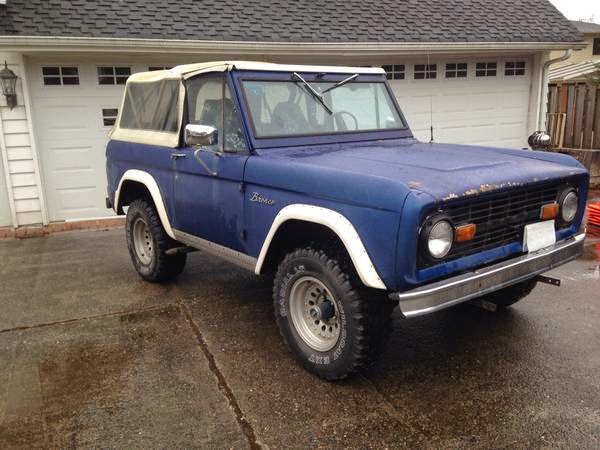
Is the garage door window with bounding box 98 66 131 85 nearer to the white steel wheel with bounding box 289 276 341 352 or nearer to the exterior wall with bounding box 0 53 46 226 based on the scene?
the exterior wall with bounding box 0 53 46 226

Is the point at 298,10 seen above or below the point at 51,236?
above

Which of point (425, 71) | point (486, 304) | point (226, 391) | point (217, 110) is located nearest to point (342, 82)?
point (217, 110)

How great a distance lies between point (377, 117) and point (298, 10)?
18.1 feet

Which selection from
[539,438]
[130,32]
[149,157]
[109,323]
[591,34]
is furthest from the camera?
[591,34]

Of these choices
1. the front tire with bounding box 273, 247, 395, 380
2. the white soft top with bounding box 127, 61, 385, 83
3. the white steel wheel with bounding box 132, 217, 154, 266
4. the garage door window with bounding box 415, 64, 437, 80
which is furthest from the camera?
the garage door window with bounding box 415, 64, 437, 80

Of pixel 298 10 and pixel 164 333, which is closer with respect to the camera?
pixel 164 333

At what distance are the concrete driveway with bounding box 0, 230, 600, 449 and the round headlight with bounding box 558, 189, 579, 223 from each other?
3.17 ft

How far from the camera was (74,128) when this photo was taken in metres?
7.96

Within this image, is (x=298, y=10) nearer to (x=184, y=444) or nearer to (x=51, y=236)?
(x=51, y=236)

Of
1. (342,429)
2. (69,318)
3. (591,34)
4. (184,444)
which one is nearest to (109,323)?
(69,318)

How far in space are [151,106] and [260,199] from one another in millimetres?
2077

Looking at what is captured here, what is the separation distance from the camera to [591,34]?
2905 cm

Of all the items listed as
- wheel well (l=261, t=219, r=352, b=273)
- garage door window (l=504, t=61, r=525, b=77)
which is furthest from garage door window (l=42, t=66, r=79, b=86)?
garage door window (l=504, t=61, r=525, b=77)

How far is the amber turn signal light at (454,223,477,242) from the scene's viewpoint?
9.68 ft
